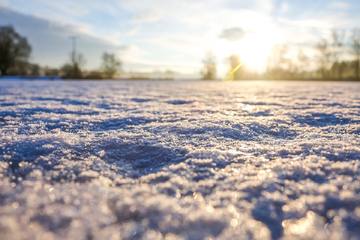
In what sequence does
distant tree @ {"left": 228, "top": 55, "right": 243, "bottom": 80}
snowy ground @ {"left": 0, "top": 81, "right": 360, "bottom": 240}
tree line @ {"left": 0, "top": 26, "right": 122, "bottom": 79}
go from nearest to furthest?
1. snowy ground @ {"left": 0, "top": 81, "right": 360, "bottom": 240}
2. tree line @ {"left": 0, "top": 26, "right": 122, "bottom": 79}
3. distant tree @ {"left": 228, "top": 55, "right": 243, "bottom": 80}

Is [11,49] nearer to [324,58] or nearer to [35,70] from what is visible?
[35,70]

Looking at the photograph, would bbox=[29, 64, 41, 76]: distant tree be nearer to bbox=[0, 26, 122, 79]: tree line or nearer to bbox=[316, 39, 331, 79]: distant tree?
bbox=[0, 26, 122, 79]: tree line

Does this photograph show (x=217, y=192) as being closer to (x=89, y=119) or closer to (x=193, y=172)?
(x=193, y=172)

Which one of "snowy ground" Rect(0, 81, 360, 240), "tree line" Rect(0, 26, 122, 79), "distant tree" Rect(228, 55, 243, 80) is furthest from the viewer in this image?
"distant tree" Rect(228, 55, 243, 80)

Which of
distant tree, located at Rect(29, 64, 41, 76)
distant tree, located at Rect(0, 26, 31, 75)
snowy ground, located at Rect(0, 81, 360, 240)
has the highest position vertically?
distant tree, located at Rect(0, 26, 31, 75)

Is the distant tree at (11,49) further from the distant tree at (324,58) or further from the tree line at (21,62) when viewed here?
the distant tree at (324,58)

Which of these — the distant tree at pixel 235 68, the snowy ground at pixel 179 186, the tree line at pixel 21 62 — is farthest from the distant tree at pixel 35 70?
the snowy ground at pixel 179 186

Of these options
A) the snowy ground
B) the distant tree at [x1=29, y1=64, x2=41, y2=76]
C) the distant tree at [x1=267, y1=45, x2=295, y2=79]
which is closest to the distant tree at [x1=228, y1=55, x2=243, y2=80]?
the distant tree at [x1=267, y1=45, x2=295, y2=79]

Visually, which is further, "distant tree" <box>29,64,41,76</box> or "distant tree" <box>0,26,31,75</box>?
"distant tree" <box>29,64,41,76</box>
